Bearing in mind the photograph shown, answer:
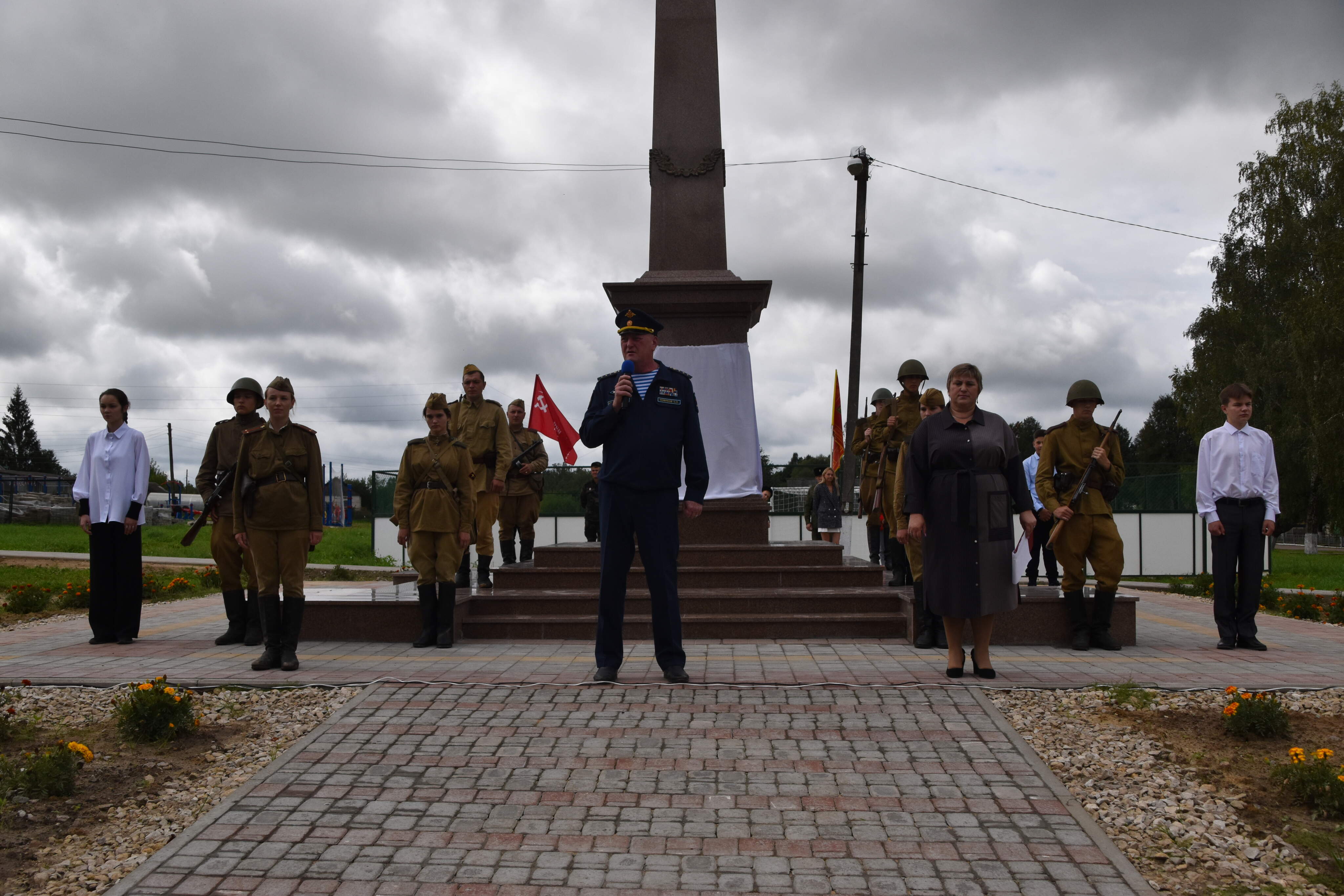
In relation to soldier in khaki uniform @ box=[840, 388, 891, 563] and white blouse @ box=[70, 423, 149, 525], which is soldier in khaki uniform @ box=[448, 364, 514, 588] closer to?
white blouse @ box=[70, 423, 149, 525]

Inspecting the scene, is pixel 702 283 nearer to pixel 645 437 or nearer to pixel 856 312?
pixel 645 437

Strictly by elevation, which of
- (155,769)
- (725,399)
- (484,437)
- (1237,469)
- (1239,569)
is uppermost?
(725,399)

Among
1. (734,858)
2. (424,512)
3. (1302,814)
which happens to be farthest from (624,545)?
(1302,814)

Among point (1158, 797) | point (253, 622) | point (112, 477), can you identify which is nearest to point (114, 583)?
point (112, 477)

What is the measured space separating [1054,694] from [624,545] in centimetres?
245

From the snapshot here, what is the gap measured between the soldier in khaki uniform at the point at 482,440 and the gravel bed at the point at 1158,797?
515 centimetres

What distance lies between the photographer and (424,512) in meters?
8.16

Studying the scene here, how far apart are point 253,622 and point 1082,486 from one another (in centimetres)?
616

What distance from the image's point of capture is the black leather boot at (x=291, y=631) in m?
7.03

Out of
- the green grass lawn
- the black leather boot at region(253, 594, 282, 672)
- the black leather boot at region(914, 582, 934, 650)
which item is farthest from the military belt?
the green grass lawn

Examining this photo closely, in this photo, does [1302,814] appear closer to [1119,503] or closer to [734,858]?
[734,858]

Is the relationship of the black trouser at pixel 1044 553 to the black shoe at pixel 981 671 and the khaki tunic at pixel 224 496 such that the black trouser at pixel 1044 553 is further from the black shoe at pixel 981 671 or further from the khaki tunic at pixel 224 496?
the khaki tunic at pixel 224 496

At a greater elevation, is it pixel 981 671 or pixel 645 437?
pixel 645 437

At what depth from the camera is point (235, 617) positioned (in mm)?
8648
